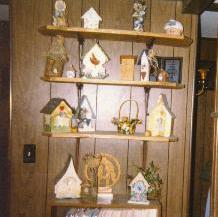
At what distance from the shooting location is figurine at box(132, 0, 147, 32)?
203cm

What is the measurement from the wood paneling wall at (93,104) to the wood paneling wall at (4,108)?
3.56ft

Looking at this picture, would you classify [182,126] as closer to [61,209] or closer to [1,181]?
[61,209]

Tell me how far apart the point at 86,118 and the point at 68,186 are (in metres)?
0.43

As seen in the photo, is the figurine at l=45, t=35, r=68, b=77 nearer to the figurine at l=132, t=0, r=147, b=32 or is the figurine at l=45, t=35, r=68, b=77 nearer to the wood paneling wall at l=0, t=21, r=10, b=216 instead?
the figurine at l=132, t=0, r=147, b=32

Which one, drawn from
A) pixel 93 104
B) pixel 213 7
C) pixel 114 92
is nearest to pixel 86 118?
pixel 93 104

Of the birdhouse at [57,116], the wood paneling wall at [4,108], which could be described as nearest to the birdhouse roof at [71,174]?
the birdhouse at [57,116]

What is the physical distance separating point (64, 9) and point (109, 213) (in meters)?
1.30

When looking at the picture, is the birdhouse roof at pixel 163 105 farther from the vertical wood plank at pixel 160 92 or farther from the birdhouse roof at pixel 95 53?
the birdhouse roof at pixel 95 53

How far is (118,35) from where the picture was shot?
199 centimetres

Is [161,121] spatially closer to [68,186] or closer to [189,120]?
[189,120]

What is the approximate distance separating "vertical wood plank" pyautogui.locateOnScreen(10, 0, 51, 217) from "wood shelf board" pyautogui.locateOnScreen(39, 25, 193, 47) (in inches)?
6.2

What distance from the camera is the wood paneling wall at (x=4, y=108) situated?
3.14 metres

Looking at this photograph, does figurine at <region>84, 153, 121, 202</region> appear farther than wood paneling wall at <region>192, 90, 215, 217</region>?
No

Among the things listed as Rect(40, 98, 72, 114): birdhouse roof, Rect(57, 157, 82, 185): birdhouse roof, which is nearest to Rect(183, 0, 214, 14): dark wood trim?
Rect(40, 98, 72, 114): birdhouse roof
